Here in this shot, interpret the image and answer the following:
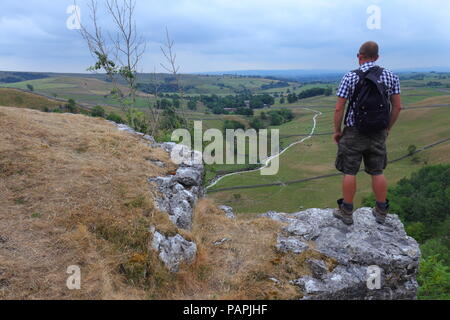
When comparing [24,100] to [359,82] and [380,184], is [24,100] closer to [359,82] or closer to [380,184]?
[359,82]

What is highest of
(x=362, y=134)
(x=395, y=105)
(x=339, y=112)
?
(x=395, y=105)

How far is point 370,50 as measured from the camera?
566 cm

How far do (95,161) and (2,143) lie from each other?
102 inches

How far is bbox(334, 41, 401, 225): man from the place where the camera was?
5.60m

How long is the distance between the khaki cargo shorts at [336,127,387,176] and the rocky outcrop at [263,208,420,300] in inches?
57.1

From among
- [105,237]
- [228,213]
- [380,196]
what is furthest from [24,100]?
[380,196]

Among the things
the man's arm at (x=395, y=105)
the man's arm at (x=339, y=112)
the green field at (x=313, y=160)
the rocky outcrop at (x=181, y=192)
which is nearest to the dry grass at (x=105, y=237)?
the rocky outcrop at (x=181, y=192)

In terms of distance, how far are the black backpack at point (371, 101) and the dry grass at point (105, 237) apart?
110 inches

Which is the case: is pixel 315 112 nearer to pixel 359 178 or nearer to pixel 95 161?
pixel 359 178

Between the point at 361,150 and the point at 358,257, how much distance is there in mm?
2151

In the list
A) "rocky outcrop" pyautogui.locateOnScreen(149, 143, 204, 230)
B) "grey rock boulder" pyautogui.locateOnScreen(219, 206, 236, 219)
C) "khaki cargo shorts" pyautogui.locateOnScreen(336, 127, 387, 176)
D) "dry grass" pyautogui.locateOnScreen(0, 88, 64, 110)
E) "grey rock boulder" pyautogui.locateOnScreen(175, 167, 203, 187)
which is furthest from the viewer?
"dry grass" pyautogui.locateOnScreen(0, 88, 64, 110)

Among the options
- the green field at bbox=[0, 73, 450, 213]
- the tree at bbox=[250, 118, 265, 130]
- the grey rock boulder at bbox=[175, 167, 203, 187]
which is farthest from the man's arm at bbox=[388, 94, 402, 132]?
the tree at bbox=[250, 118, 265, 130]

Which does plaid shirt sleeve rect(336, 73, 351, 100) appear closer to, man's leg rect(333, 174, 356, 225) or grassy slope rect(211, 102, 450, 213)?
man's leg rect(333, 174, 356, 225)
